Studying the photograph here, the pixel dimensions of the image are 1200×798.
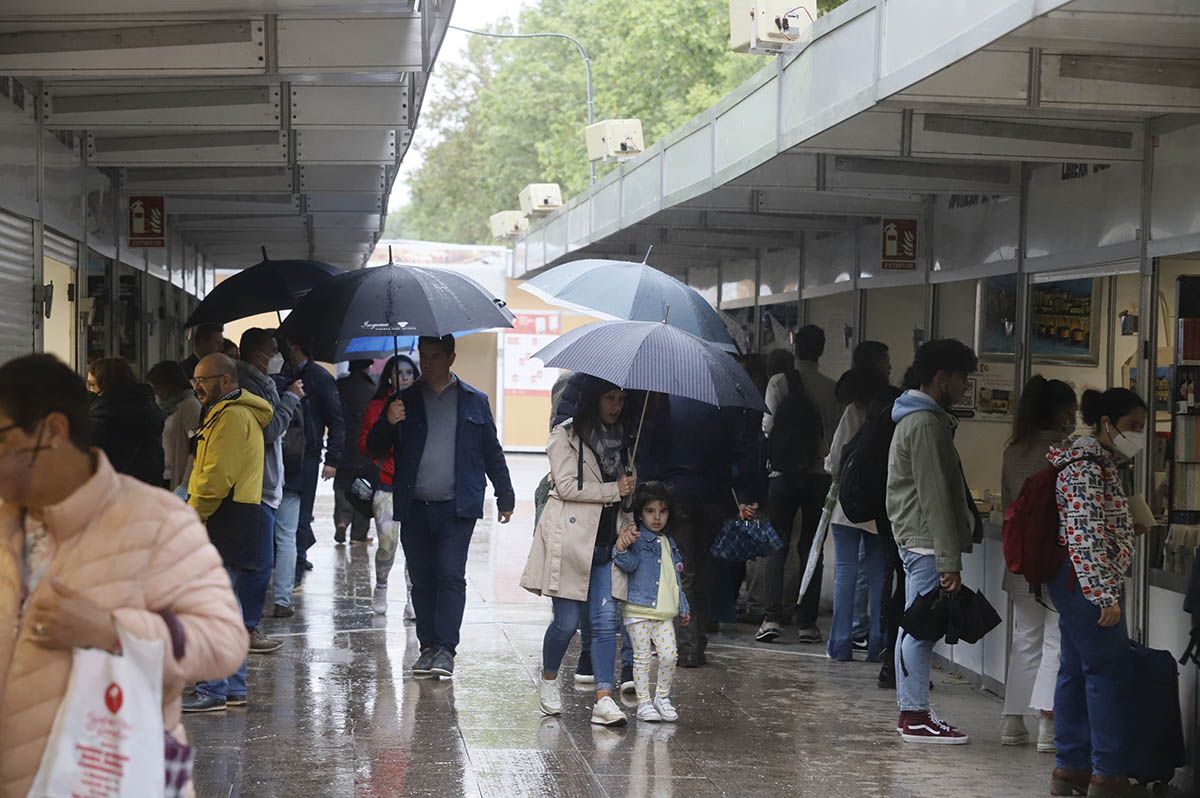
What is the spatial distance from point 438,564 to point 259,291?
328 centimetres

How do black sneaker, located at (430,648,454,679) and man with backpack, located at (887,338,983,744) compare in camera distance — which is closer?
man with backpack, located at (887,338,983,744)

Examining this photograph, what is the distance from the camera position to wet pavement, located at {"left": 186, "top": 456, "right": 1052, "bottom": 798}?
6.91 meters

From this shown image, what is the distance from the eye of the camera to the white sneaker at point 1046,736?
783 centimetres

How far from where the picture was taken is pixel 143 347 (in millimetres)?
13719

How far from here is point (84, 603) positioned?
2988mm

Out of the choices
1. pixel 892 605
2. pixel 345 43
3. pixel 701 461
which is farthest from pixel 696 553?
pixel 345 43

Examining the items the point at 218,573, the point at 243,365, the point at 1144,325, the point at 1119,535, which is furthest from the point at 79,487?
the point at 243,365

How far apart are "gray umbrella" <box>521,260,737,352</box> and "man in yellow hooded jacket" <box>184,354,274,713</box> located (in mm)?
1902

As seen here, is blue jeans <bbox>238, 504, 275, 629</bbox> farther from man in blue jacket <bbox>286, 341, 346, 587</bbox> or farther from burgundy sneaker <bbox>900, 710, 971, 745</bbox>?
burgundy sneaker <bbox>900, 710, 971, 745</bbox>

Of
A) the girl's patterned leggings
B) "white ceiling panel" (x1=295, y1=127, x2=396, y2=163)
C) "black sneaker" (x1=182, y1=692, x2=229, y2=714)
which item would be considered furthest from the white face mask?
"white ceiling panel" (x1=295, y1=127, x2=396, y2=163)

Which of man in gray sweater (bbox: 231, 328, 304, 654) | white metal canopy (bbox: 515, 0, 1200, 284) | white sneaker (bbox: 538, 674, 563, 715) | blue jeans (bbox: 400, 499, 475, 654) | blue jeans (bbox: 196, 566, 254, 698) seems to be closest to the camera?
white metal canopy (bbox: 515, 0, 1200, 284)

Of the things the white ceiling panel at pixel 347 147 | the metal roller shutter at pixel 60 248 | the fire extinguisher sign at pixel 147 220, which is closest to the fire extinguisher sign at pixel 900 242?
the white ceiling panel at pixel 347 147

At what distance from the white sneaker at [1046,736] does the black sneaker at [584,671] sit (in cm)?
242

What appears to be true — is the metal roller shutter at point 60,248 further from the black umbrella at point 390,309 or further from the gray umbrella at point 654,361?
the gray umbrella at point 654,361
